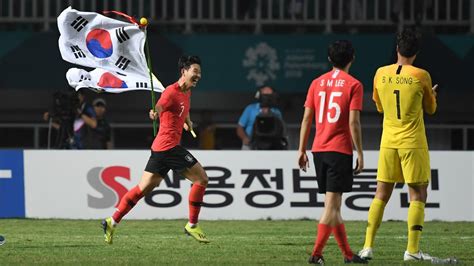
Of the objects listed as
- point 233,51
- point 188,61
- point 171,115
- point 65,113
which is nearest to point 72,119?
point 65,113

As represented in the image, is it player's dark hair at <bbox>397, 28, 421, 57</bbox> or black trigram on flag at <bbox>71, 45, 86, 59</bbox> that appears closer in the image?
player's dark hair at <bbox>397, 28, 421, 57</bbox>

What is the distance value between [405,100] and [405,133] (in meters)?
0.31

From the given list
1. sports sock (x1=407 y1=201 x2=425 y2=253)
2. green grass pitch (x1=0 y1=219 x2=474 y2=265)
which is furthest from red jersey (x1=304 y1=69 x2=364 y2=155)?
green grass pitch (x1=0 y1=219 x2=474 y2=265)

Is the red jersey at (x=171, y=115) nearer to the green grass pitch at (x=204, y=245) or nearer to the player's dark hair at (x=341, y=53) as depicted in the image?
the green grass pitch at (x=204, y=245)

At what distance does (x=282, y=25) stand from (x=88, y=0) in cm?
395

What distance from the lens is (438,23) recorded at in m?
27.0

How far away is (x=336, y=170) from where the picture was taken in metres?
12.0

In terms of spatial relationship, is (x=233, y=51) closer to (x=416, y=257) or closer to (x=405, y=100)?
(x=405, y=100)

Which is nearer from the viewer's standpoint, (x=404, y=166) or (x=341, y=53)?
(x=341, y=53)

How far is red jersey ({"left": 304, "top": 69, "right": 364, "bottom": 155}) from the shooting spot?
474 inches

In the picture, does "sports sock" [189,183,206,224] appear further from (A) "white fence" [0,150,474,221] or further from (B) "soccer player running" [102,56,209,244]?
(A) "white fence" [0,150,474,221]

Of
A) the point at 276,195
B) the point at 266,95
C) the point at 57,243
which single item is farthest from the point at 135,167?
the point at 57,243

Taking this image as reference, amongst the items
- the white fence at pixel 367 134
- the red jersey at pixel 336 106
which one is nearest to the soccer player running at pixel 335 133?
the red jersey at pixel 336 106

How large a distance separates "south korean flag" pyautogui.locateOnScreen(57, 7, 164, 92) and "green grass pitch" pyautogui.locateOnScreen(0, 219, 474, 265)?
74.2 inches
